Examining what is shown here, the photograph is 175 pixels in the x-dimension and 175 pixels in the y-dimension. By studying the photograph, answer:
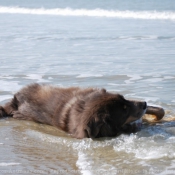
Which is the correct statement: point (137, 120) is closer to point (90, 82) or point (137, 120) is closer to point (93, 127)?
point (93, 127)

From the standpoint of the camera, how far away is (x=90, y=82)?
869cm

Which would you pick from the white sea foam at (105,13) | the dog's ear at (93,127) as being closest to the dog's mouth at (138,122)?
the dog's ear at (93,127)

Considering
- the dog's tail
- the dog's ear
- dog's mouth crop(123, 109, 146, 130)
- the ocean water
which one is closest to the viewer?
the ocean water

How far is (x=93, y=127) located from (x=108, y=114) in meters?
0.25

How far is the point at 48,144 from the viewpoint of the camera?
18.4 ft

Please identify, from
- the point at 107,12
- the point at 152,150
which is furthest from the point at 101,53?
the point at 107,12

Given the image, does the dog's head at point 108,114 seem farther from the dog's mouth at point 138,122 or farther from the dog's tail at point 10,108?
the dog's tail at point 10,108

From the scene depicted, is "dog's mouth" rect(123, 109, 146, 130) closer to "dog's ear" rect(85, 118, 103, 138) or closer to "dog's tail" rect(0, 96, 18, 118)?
"dog's ear" rect(85, 118, 103, 138)

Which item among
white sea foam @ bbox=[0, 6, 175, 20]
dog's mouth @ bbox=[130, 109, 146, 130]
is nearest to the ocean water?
dog's mouth @ bbox=[130, 109, 146, 130]

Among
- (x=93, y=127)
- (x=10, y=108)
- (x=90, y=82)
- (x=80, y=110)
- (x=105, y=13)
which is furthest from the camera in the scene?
(x=105, y=13)

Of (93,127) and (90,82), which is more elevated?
(90,82)

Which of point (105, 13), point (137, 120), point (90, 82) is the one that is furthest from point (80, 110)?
point (105, 13)

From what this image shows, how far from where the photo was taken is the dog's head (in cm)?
551

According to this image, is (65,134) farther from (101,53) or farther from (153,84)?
(101,53)
